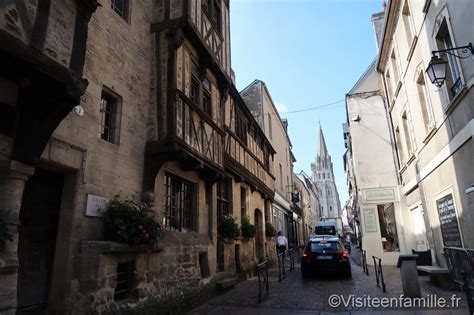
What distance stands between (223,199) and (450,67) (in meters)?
7.37

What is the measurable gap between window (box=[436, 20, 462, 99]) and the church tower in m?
88.5

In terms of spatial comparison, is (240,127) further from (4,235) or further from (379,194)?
(4,235)

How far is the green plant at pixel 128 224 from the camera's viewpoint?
18.3 ft

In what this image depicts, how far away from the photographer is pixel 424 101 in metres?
10.6

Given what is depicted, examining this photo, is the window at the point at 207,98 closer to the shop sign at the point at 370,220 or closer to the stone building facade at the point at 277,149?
the stone building facade at the point at 277,149

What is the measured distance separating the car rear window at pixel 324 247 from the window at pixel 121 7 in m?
8.75

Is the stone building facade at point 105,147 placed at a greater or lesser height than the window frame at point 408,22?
lesser

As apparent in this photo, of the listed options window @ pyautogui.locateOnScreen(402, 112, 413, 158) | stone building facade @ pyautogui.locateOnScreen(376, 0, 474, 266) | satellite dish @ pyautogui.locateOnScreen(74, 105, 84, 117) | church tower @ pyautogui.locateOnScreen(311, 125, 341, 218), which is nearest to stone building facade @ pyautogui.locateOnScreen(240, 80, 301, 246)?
stone building facade @ pyautogui.locateOnScreen(376, 0, 474, 266)

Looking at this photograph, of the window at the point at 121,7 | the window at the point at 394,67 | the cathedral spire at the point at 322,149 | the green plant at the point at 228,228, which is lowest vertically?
the green plant at the point at 228,228

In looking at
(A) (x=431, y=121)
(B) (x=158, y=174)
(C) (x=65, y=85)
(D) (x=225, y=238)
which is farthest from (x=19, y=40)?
(A) (x=431, y=121)

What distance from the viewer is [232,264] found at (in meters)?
10.8

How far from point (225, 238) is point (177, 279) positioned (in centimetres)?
324

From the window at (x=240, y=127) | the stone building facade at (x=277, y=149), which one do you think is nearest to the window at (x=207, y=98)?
the window at (x=240, y=127)

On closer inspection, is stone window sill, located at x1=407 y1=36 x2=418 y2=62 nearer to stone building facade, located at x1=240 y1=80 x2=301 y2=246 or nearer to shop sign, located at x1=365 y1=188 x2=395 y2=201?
shop sign, located at x1=365 y1=188 x2=395 y2=201
